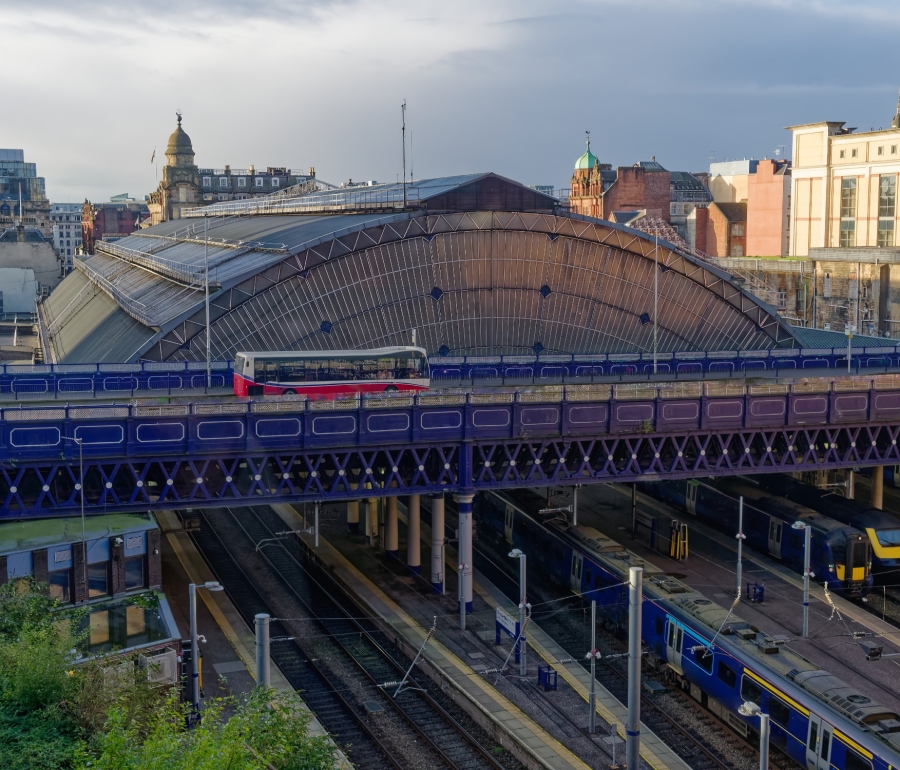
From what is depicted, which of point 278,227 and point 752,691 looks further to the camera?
point 278,227

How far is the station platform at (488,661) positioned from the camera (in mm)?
33188

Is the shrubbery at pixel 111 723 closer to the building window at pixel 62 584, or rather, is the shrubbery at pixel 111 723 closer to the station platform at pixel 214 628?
the station platform at pixel 214 628

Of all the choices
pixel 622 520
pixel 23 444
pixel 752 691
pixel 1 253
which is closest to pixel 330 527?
pixel 622 520

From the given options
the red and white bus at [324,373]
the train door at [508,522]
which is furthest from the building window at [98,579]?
the train door at [508,522]

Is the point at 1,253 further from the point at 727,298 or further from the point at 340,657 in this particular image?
the point at 340,657

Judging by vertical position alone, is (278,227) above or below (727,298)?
above

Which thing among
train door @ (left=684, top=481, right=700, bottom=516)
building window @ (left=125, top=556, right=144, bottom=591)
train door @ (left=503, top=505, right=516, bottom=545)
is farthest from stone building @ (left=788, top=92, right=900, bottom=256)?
building window @ (left=125, top=556, right=144, bottom=591)

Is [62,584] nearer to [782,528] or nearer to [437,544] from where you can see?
[437,544]

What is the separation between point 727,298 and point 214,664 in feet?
165

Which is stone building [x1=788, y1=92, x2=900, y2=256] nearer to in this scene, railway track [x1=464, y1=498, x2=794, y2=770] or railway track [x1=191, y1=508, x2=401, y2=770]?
railway track [x1=464, y1=498, x2=794, y2=770]

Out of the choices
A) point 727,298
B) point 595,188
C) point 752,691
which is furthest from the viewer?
point 595,188

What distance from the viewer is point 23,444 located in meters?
37.0

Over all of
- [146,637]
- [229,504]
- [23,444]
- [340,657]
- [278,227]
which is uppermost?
[278,227]

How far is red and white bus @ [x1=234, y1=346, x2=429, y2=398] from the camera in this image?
52.3 meters
